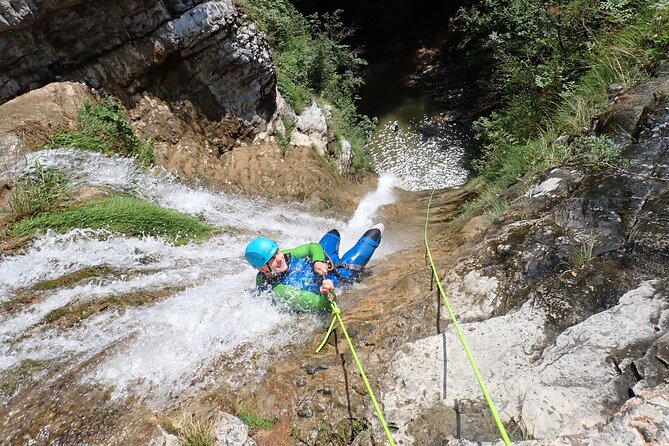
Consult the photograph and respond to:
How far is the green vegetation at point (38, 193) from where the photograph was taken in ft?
15.1

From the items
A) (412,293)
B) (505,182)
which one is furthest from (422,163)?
(412,293)

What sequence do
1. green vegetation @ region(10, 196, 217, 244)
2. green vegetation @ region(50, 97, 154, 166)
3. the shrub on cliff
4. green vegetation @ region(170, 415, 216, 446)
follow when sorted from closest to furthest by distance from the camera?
green vegetation @ region(170, 415, 216, 446)
green vegetation @ region(10, 196, 217, 244)
the shrub on cliff
green vegetation @ region(50, 97, 154, 166)

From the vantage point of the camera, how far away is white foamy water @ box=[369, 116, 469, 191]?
11.9 m

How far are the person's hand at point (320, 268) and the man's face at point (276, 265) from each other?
33 cm

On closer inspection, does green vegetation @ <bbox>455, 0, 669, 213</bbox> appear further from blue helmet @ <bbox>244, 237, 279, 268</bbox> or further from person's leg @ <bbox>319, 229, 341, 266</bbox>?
blue helmet @ <bbox>244, 237, 279, 268</bbox>

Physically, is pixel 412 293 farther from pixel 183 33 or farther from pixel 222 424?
pixel 183 33

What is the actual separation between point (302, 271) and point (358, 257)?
783mm

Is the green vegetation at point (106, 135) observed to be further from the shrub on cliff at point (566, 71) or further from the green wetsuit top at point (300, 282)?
the shrub on cliff at point (566, 71)

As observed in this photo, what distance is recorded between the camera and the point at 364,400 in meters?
2.69

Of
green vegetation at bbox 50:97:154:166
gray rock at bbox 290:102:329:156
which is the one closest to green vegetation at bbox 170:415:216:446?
green vegetation at bbox 50:97:154:166

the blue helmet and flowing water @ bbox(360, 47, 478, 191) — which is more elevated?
the blue helmet

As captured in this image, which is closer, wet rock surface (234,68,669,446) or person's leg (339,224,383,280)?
wet rock surface (234,68,669,446)

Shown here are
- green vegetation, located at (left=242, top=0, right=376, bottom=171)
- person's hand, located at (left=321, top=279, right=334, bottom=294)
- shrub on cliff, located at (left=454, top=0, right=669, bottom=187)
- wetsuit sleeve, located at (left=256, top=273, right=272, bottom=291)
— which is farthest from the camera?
green vegetation, located at (left=242, top=0, right=376, bottom=171)

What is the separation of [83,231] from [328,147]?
6.48 metres
